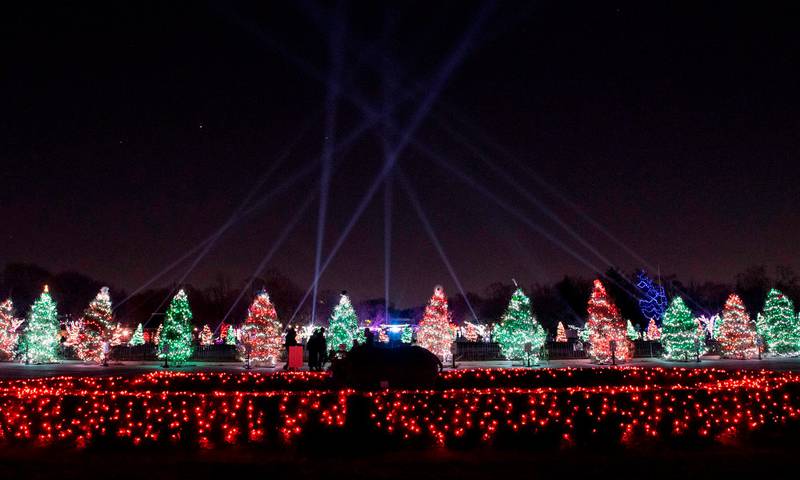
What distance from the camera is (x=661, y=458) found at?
7652 mm

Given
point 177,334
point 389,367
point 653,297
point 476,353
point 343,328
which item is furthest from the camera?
point 653,297

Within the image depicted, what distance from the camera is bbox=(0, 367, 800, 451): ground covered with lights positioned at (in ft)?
27.1

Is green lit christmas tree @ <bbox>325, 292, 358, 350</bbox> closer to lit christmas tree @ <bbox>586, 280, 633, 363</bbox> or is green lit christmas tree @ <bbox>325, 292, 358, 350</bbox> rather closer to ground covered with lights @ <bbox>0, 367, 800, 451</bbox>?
lit christmas tree @ <bbox>586, 280, 633, 363</bbox>

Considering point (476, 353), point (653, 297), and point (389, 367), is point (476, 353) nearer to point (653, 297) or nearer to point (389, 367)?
point (389, 367)

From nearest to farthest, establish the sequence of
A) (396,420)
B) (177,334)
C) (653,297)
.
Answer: (396,420), (177,334), (653,297)

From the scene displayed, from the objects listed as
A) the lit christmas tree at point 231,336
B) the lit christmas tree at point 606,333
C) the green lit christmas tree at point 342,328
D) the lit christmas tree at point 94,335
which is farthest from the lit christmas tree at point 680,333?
the lit christmas tree at point 231,336

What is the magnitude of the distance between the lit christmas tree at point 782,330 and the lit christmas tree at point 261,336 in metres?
31.6

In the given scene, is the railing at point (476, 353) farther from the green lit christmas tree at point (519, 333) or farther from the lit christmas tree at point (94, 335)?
the lit christmas tree at point (94, 335)

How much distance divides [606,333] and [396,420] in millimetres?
24136

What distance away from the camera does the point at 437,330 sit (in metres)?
32.9

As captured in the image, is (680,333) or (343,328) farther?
(343,328)

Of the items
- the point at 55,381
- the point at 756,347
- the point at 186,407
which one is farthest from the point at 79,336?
the point at 756,347

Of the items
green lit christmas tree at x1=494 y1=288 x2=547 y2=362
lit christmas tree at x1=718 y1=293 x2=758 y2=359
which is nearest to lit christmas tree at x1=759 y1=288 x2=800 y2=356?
lit christmas tree at x1=718 y1=293 x2=758 y2=359

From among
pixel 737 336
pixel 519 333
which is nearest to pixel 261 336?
pixel 519 333
